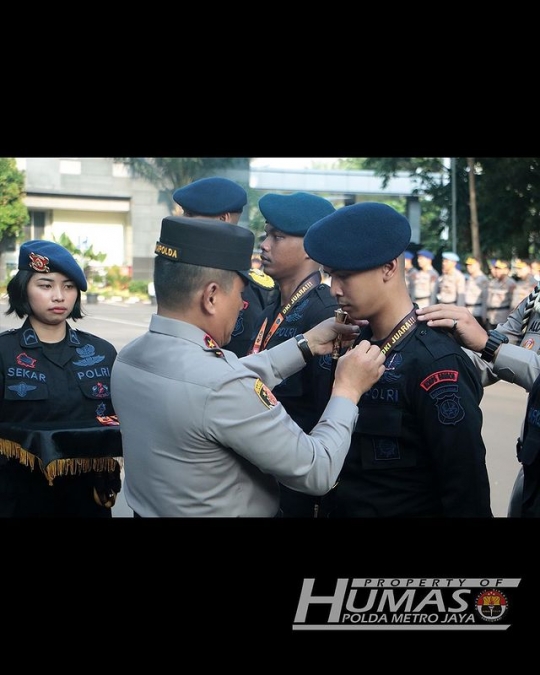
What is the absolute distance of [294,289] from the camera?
3602 millimetres

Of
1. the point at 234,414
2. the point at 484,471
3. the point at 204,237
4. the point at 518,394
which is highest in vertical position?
the point at 204,237

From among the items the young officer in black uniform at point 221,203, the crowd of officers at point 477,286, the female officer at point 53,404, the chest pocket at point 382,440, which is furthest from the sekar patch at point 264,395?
the crowd of officers at point 477,286

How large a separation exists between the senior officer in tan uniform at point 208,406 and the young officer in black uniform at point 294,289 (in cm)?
95

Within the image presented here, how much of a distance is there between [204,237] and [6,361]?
4.84 feet

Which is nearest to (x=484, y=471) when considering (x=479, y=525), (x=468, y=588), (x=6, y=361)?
(x=479, y=525)

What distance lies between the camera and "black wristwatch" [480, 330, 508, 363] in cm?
266

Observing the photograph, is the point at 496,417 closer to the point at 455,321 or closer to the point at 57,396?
the point at 57,396

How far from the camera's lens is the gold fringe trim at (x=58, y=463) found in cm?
300

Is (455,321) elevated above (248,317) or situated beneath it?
elevated above

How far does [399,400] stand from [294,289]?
1281 mm

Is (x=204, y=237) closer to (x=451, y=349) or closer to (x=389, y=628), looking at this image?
(x=451, y=349)

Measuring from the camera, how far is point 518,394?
34.3ft

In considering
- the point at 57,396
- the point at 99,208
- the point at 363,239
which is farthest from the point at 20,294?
the point at 99,208

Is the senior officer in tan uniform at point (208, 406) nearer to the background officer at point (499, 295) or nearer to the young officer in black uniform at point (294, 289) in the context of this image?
the young officer in black uniform at point (294, 289)
